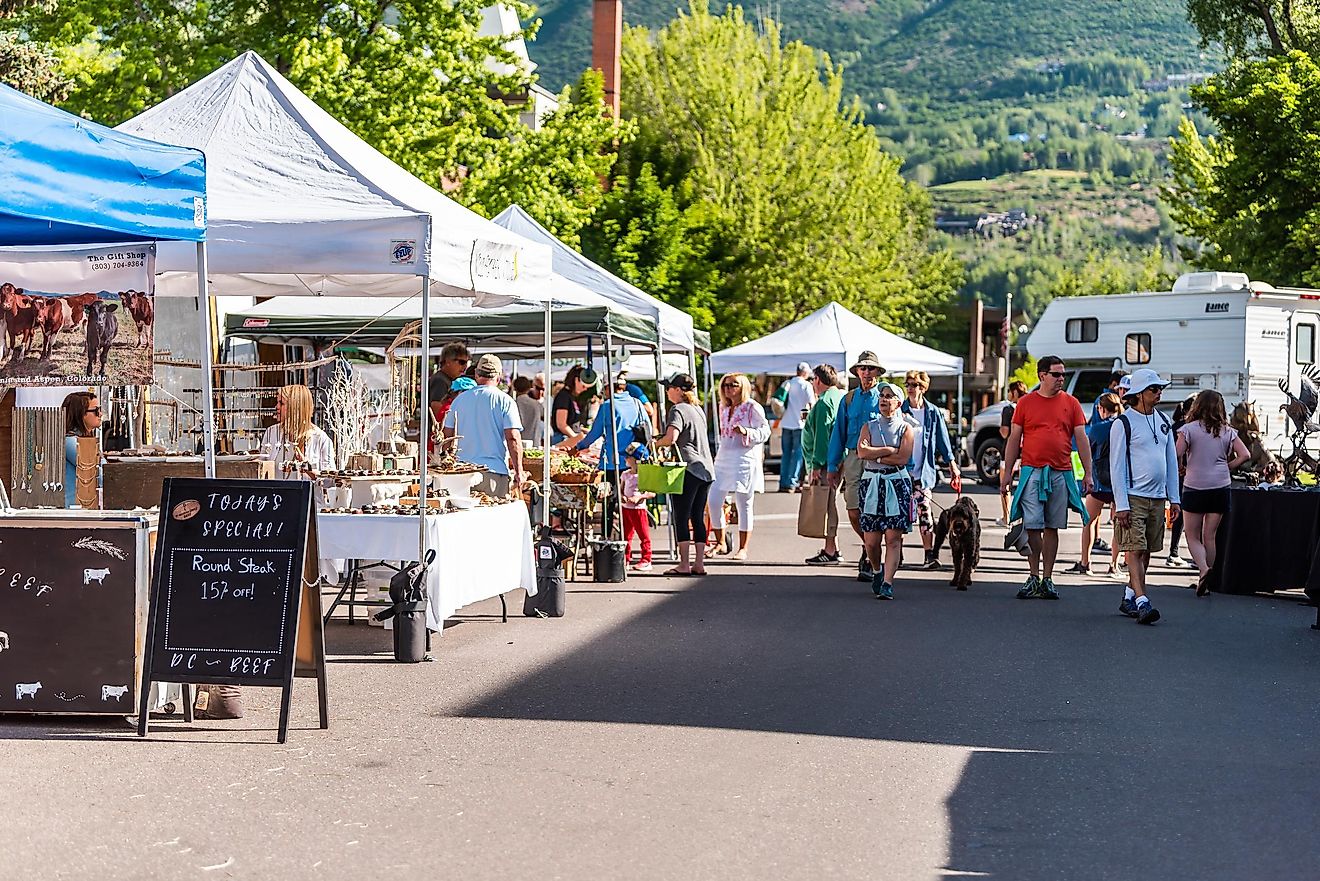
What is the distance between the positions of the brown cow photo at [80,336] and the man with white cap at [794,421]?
1907 centimetres

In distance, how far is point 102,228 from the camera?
771 centimetres

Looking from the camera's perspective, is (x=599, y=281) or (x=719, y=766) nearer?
(x=719, y=766)

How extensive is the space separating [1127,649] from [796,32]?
192 m

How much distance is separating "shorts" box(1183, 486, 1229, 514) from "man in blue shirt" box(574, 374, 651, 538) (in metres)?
5.22

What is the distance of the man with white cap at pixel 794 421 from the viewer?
28.2 meters

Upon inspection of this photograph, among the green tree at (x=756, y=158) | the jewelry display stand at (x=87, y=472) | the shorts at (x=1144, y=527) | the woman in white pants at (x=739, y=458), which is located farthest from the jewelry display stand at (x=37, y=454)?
the green tree at (x=756, y=158)

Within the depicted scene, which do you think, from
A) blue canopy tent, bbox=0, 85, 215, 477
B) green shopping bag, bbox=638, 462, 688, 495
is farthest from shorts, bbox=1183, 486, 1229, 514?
blue canopy tent, bbox=0, 85, 215, 477

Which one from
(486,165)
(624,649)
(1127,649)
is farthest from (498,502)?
(486,165)

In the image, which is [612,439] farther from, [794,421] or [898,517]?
[794,421]

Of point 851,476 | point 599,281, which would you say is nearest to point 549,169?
point 599,281

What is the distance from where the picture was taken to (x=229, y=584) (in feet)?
25.3

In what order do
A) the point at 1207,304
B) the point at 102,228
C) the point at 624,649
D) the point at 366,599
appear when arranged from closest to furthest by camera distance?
the point at 102,228
the point at 624,649
the point at 366,599
the point at 1207,304

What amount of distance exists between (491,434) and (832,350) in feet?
53.2

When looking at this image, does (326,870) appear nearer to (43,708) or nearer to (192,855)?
(192,855)
